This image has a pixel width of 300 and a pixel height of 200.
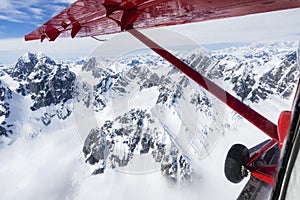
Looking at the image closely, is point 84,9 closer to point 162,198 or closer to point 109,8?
point 109,8

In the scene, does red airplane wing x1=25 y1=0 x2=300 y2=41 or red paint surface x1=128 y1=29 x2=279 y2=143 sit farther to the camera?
red paint surface x1=128 y1=29 x2=279 y2=143

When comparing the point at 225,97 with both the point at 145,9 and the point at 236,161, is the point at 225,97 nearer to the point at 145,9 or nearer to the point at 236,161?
the point at 236,161

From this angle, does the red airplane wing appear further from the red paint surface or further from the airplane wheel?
the airplane wheel

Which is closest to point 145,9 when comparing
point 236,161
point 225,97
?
point 225,97

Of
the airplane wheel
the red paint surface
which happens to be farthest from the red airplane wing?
the airplane wheel

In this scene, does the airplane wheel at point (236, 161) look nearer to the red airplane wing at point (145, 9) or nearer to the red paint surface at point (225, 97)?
the red paint surface at point (225, 97)

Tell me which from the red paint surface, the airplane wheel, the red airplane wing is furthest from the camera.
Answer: the airplane wheel

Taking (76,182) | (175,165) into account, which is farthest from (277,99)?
(76,182)

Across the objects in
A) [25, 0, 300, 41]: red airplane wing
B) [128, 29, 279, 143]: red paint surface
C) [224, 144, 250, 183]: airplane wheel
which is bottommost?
[224, 144, 250, 183]: airplane wheel

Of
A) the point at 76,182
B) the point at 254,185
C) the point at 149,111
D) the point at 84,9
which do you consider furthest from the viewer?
the point at 149,111

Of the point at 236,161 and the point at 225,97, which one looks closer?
the point at 225,97

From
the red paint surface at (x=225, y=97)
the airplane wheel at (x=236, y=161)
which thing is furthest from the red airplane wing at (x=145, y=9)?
the airplane wheel at (x=236, y=161)
